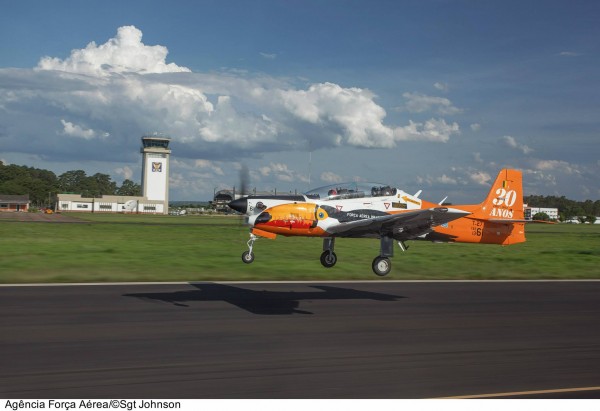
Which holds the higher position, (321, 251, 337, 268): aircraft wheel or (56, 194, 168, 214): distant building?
(56, 194, 168, 214): distant building

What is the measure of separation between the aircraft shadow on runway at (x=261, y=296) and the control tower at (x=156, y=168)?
14921 cm

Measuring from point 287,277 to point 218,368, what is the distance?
13.2 meters

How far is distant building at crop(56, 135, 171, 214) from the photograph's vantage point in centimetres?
15925

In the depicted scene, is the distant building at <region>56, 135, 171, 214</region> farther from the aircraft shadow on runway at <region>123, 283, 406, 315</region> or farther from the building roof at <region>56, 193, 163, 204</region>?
the aircraft shadow on runway at <region>123, 283, 406, 315</region>

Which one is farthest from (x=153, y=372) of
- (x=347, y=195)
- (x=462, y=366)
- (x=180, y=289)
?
(x=347, y=195)

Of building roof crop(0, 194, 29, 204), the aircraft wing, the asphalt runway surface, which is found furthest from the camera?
building roof crop(0, 194, 29, 204)

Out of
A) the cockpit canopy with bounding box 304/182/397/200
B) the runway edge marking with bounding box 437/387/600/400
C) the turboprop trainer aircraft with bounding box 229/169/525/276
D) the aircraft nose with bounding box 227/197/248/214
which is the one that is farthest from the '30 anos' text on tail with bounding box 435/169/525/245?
the runway edge marking with bounding box 437/387/600/400

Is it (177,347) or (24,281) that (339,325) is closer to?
(177,347)

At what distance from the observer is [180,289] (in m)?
18.1

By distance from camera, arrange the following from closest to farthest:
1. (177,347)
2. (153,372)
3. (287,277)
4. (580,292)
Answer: (153,372) → (177,347) → (580,292) → (287,277)

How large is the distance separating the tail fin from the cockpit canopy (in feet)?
13.3

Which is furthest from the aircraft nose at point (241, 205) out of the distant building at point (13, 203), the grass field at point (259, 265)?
the distant building at point (13, 203)

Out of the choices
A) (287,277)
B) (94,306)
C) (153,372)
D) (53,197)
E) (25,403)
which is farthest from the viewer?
(53,197)

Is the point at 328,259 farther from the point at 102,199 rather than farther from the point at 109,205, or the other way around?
the point at 102,199
